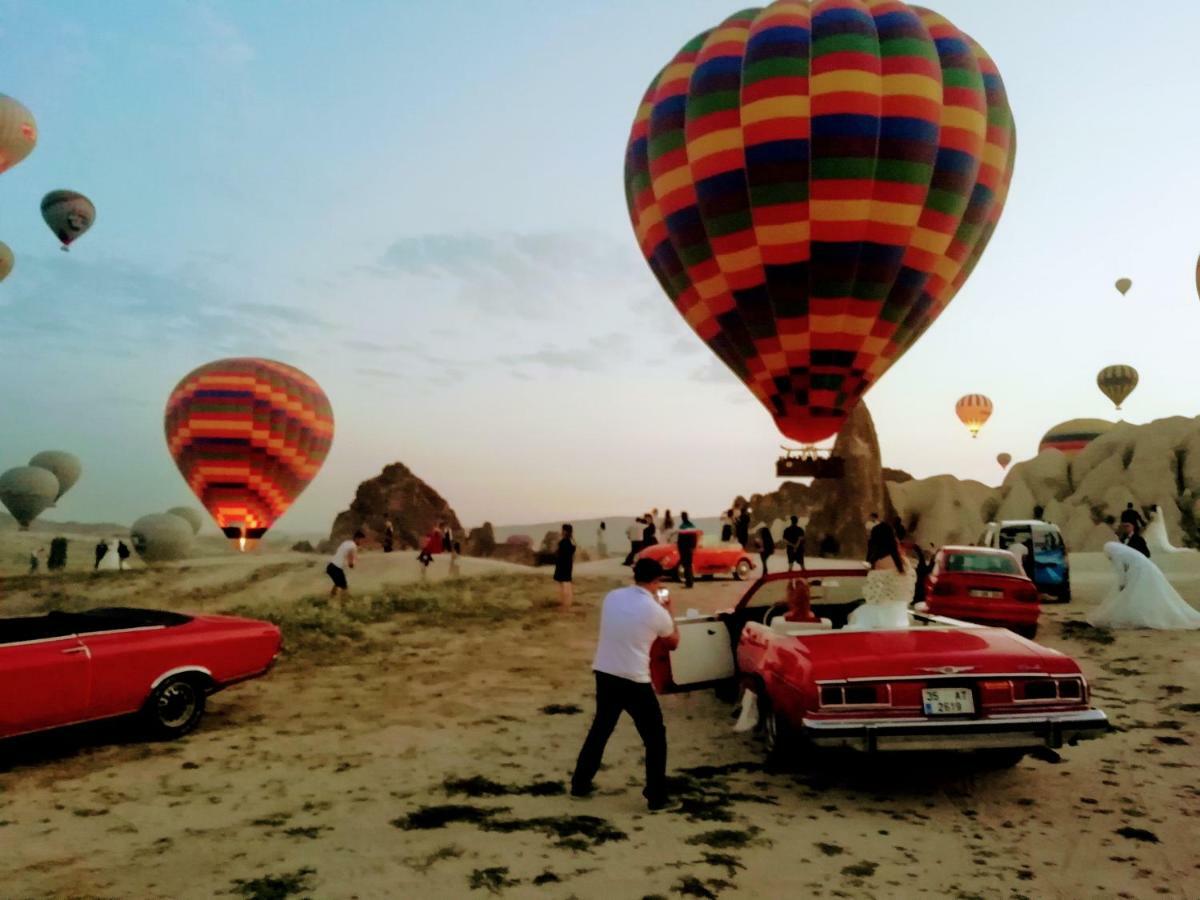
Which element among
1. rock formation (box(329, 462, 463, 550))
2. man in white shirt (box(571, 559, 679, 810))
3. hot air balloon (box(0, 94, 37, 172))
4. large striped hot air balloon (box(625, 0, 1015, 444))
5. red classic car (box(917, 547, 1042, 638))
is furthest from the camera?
rock formation (box(329, 462, 463, 550))

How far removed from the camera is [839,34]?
18.4m

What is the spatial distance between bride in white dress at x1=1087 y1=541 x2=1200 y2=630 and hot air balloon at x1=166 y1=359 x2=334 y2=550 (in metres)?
31.8

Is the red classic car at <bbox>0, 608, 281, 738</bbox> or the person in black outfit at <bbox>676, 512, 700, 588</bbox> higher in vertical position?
the person in black outfit at <bbox>676, 512, 700, 588</bbox>

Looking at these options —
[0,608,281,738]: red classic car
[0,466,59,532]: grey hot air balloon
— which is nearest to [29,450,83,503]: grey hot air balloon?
[0,466,59,532]: grey hot air balloon

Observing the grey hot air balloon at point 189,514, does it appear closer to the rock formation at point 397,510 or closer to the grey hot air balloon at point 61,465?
the grey hot air balloon at point 61,465

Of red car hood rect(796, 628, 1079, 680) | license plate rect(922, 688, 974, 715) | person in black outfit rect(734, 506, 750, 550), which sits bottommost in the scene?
license plate rect(922, 688, 974, 715)

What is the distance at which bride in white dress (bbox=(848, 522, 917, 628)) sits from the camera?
6738 millimetres

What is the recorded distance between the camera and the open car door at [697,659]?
7.73 metres

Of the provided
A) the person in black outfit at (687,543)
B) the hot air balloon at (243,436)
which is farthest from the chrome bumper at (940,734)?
the hot air balloon at (243,436)

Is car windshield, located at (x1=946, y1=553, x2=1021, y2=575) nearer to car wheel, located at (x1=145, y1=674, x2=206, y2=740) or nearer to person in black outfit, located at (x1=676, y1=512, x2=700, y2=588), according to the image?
person in black outfit, located at (x1=676, y1=512, x2=700, y2=588)

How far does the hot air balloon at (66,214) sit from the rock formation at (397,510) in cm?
2594

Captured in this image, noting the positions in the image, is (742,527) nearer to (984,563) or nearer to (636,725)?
(984,563)

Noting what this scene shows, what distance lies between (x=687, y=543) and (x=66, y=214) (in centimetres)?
4582

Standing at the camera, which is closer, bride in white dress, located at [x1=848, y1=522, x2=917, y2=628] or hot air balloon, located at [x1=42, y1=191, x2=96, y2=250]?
bride in white dress, located at [x1=848, y1=522, x2=917, y2=628]
